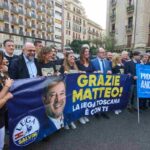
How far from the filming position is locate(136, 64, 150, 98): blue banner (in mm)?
5836

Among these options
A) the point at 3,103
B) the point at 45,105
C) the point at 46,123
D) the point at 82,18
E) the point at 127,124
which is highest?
the point at 82,18

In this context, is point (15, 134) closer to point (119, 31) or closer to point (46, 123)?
point (46, 123)

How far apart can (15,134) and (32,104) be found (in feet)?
1.76

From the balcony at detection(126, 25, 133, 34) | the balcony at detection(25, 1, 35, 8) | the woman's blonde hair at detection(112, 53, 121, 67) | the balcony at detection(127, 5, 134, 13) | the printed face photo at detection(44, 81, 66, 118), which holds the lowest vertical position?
the printed face photo at detection(44, 81, 66, 118)

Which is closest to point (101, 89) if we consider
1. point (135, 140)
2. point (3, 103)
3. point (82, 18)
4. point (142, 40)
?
point (135, 140)

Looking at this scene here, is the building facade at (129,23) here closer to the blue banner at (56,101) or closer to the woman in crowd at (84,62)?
the blue banner at (56,101)

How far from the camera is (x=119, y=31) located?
4519 cm

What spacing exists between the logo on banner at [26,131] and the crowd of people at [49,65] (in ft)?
0.92

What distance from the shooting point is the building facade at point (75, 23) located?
82481 mm

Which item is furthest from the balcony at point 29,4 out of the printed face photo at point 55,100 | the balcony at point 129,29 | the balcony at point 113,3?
the printed face photo at point 55,100

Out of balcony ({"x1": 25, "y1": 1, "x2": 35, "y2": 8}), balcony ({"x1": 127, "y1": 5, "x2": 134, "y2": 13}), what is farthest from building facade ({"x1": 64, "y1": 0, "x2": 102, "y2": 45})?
balcony ({"x1": 127, "y1": 5, "x2": 134, "y2": 13})

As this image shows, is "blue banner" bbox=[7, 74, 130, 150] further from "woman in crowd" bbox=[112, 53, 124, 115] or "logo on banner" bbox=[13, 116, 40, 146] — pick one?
"woman in crowd" bbox=[112, 53, 124, 115]

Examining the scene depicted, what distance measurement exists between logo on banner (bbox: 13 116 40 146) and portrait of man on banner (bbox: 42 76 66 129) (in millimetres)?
370

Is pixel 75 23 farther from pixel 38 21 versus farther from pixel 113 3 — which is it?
pixel 113 3
